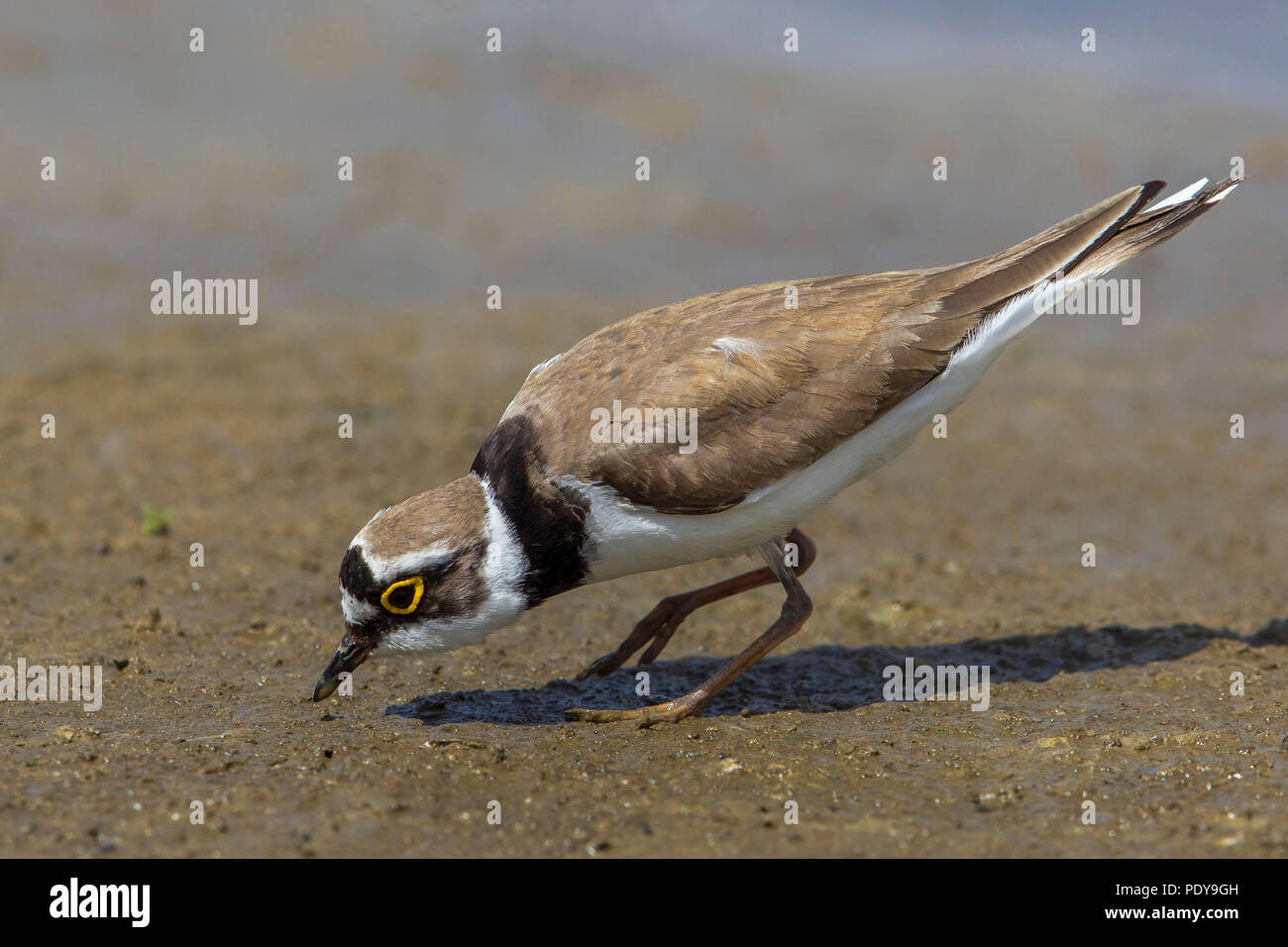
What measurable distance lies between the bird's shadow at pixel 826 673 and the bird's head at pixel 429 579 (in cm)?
53

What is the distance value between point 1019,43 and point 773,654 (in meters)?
16.2

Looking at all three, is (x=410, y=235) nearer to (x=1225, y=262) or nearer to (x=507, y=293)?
(x=507, y=293)

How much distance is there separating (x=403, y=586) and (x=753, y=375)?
7.00 ft

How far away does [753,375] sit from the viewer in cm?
706

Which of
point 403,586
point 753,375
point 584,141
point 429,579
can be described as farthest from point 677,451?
point 584,141

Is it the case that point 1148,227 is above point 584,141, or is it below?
below

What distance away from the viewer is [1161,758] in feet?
21.9

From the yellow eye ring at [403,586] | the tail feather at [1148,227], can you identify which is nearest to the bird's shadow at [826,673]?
the yellow eye ring at [403,586]

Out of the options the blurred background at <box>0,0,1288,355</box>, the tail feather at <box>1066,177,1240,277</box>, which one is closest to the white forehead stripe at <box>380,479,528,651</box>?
the tail feather at <box>1066,177,1240,277</box>

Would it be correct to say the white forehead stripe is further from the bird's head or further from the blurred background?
the blurred background

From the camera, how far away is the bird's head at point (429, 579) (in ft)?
22.4

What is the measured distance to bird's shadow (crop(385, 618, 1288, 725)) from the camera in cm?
755

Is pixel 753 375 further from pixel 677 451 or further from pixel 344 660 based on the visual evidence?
pixel 344 660

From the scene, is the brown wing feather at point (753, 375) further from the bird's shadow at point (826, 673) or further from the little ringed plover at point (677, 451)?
the bird's shadow at point (826, 673)
